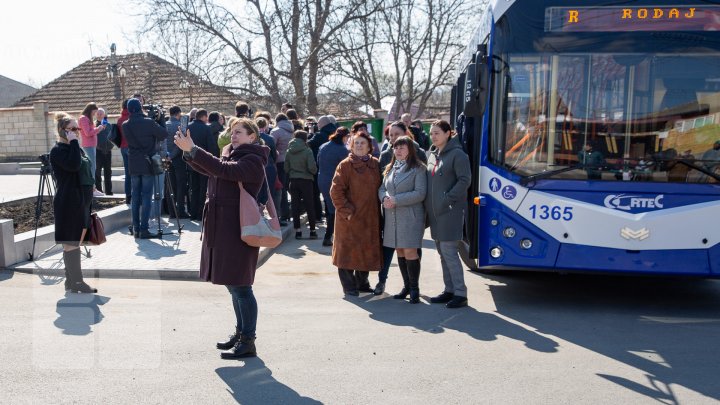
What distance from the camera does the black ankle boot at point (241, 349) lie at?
581cm

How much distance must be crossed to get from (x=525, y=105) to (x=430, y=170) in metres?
1.19

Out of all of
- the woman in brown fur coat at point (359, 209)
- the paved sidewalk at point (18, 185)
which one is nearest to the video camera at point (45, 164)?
the woman in brown fur coat at point (359, 209)

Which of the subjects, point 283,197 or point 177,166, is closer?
point 177,166

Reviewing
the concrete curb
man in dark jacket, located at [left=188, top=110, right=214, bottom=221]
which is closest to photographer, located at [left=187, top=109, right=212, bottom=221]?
man in dark jacket, located at [left=188, top=110, right=214, bottom=221]

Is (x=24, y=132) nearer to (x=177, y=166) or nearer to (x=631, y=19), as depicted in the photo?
(x=177, y=166)

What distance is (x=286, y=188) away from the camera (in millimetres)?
13492

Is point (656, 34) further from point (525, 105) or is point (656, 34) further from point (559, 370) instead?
point (559, 370)

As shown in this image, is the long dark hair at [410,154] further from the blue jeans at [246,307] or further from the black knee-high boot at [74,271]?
the black knee-high boot at [74,271]

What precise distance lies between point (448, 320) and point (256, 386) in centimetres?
256

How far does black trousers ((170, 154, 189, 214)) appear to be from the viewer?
43.0ft

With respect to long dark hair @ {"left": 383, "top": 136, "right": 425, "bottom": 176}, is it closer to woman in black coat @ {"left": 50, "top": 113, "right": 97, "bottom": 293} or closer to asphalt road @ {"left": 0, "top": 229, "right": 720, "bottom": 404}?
asphalt road @ {"left": 0, "top": 229, "right": 720, "bottom": 404}

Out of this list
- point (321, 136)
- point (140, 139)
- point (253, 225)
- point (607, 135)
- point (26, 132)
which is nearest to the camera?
point (253, 225)

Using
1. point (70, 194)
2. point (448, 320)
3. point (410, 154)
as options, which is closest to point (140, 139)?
point (70, 194)

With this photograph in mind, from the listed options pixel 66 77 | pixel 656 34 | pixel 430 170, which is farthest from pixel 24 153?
pixel 656 34
